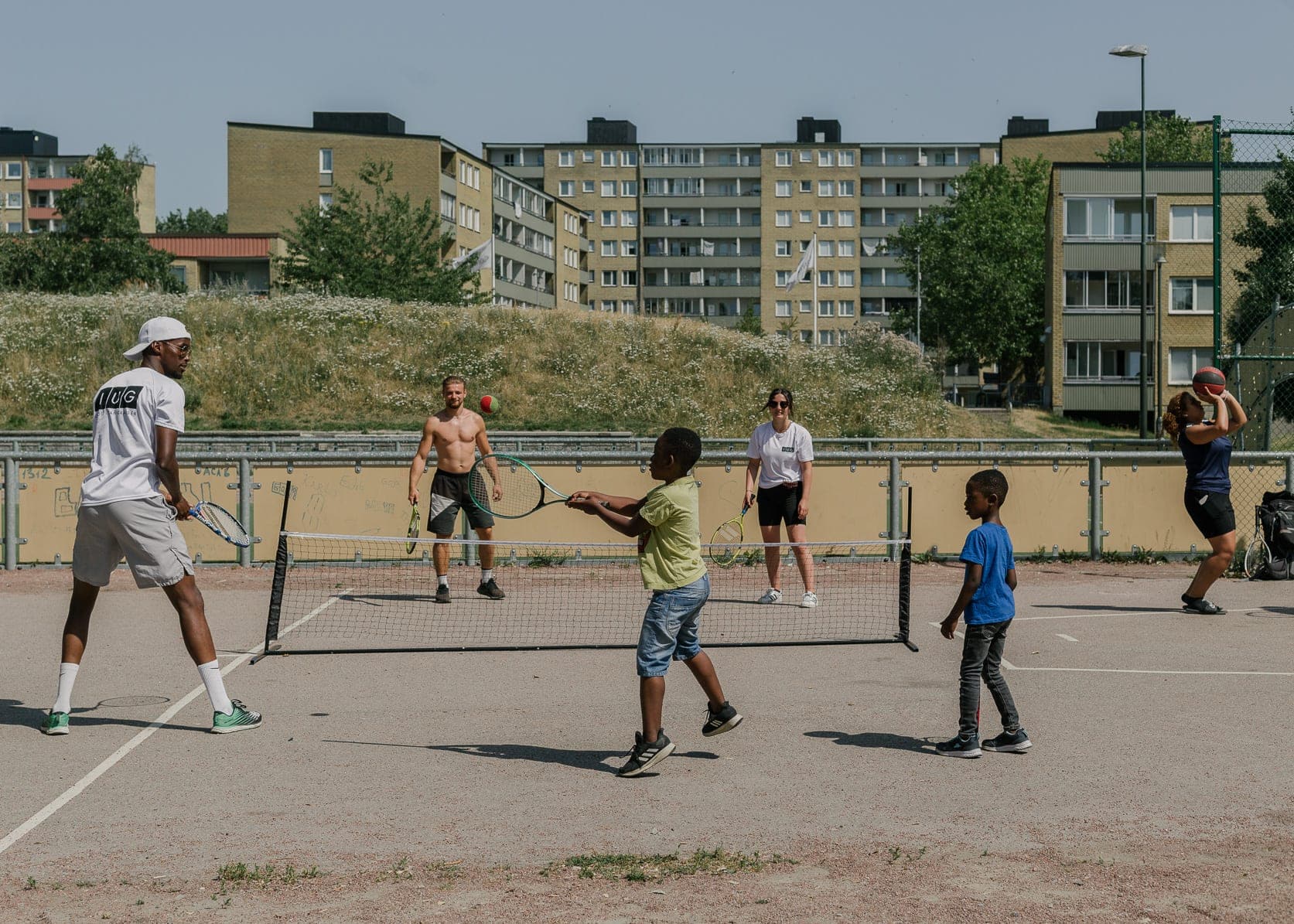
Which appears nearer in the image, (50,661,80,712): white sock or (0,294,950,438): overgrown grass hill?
(50,661,80,712): white sock

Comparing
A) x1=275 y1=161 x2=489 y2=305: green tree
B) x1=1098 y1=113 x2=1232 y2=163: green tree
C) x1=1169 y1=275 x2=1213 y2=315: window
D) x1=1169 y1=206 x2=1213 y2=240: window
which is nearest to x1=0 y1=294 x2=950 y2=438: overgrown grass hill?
x1=275 y1=161 x2=489 y2=305: green tree

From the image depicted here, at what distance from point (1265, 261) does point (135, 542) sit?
16543 mm

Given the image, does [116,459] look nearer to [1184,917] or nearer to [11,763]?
[11,763]

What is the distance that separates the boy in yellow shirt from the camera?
671cm

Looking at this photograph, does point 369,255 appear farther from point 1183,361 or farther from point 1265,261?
point 1265,261

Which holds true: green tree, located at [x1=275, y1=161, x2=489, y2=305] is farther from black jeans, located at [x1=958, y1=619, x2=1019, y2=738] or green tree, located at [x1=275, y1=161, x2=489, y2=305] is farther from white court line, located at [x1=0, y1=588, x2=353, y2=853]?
black jeans, located at [x1=958, y1=619, x2=1019, y2=738]

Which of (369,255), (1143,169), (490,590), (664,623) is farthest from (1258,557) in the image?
(369,255)

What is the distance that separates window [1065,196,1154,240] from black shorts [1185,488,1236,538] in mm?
54016

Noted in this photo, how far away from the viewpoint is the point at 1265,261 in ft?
64.0

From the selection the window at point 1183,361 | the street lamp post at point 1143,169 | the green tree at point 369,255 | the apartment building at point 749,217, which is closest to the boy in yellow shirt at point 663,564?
the street lamp post at point 1143,169

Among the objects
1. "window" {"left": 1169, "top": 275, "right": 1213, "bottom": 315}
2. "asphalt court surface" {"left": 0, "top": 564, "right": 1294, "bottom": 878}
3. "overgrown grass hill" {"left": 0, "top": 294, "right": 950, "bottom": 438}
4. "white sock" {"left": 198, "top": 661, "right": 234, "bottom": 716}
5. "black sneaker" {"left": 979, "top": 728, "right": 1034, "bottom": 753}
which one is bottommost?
"asphalt court surface" {"left": 0, "top": 564, "right": 1294, "bottom": 878}

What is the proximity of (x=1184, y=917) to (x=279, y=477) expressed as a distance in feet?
40.2

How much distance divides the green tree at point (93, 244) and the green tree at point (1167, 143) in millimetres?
51697

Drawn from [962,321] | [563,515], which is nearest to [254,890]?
[563,515]
